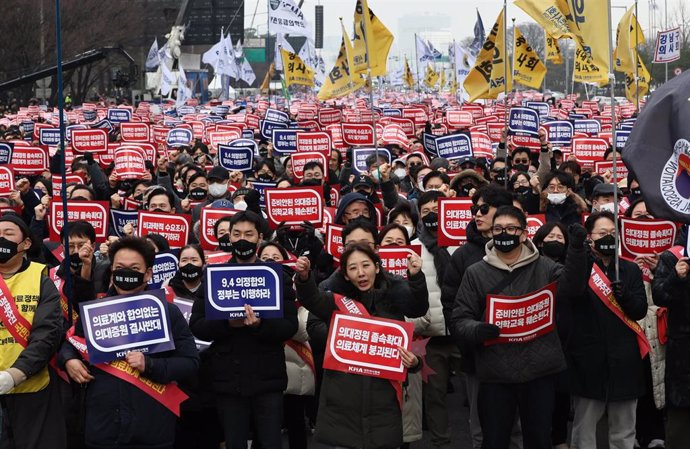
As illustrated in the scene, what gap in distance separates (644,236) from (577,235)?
86.1 inches

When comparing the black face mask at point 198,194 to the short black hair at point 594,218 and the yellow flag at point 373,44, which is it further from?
the short black hair at point 594,218

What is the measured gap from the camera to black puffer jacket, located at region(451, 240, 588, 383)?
21.4 ft

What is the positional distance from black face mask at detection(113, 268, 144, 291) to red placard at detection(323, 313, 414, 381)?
1028mm

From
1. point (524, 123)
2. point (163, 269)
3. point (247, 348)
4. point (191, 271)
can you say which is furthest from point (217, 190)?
point (524, 123)

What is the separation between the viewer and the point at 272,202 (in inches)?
423

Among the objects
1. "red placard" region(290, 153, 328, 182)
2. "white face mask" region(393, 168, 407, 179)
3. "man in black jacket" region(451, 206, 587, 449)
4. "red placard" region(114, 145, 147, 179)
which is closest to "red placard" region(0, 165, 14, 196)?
"red placard" region(114, 145, 147, 179)

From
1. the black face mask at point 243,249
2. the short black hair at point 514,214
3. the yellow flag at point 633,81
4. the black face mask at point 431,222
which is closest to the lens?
the short black hair at point 514,214

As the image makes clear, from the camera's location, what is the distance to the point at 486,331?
21.1 feet

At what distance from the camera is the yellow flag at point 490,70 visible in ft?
53.1

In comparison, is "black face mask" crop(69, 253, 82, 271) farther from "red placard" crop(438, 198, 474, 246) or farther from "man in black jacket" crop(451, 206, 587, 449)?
"red placard" crop(438, 198, 474, 246)

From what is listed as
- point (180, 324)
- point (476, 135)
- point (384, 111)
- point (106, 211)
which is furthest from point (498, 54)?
point (384, 111)

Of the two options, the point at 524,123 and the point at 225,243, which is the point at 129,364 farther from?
the point at 524,123

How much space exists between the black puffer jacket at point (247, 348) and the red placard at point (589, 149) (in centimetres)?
1046

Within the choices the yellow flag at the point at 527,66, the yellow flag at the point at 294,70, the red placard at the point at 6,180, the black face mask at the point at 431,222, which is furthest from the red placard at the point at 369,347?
the yellow flag at the point at 294,70
